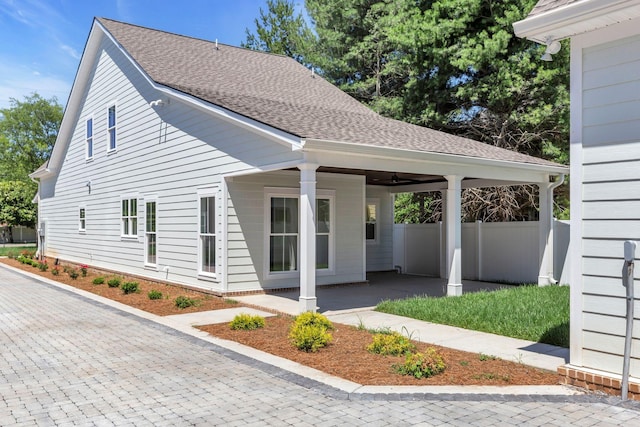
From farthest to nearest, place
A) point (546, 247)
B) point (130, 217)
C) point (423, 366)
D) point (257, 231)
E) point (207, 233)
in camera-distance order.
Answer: point (130, 217)
point (546, 247)
point (207, 233)
point (257, 231)
point (423, 366)

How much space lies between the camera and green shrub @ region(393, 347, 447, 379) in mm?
5551

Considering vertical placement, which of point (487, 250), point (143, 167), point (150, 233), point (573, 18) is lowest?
point (487, 250)

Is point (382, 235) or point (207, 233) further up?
point (207, 233)

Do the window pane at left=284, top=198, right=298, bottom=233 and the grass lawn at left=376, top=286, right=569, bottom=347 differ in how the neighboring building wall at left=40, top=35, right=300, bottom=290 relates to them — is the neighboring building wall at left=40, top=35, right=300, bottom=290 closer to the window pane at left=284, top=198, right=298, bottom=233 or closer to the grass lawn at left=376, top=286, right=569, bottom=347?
the window pane at left=284, top=198, right=298, bottom=233

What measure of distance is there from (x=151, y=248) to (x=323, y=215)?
5106mm

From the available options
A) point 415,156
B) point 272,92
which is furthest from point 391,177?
point 415,156

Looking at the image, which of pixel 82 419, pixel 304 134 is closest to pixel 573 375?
pixel 82 419

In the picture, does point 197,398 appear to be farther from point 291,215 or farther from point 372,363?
point 291,215

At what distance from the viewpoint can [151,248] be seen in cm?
1462

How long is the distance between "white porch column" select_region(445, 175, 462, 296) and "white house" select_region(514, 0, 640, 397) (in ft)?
18.3

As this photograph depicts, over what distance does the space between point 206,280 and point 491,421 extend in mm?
8631

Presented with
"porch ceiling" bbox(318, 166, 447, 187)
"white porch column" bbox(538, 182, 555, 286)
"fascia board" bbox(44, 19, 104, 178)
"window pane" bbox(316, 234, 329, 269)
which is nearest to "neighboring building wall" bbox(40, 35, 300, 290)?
"fascia board" bbox(44, 19, 104, 178)

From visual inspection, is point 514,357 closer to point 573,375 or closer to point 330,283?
point 573,375

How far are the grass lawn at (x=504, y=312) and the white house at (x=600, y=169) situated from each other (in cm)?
188
